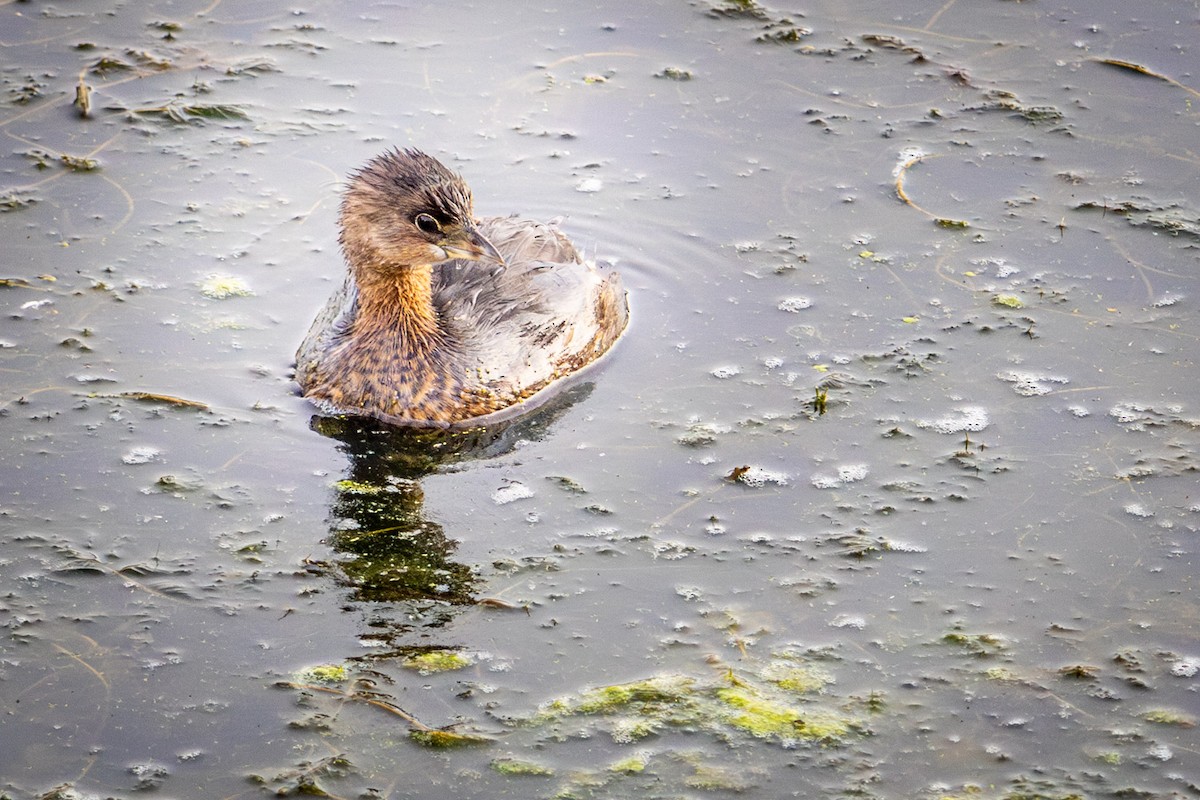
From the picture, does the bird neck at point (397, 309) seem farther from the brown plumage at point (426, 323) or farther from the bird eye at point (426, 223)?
the bird eye at point (426, 223)

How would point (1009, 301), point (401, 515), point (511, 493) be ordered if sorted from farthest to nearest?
point (1009, 301)
point (511, 493)
point (401, 515)

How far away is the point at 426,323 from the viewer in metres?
7.86

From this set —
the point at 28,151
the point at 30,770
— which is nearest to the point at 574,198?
the point at 28,151

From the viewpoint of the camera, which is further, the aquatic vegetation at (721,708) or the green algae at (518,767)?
the aquatic vegetation at (721,708)

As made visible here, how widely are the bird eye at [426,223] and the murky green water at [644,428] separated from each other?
0.98 m

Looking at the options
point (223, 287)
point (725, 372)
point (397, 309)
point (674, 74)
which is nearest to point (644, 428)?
point (725, 372)

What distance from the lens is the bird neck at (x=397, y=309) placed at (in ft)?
25.5

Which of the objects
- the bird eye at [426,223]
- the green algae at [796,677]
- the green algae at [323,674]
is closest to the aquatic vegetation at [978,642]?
the green algae at [796,677]

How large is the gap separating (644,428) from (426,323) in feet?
4.09

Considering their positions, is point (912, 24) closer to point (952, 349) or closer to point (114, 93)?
point (952, 349)

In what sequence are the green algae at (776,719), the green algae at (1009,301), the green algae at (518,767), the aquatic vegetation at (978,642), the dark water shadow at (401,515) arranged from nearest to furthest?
the green algae at (518,767)
the green algae at (776,719)
the aquatic vegetation at (978,642)
the dark water shadow at (401,515)
the green algae at (1009,301)

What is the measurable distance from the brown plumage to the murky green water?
0.21m

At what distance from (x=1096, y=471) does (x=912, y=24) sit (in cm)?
460

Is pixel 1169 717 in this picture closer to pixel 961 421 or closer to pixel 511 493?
pixel 961 421
